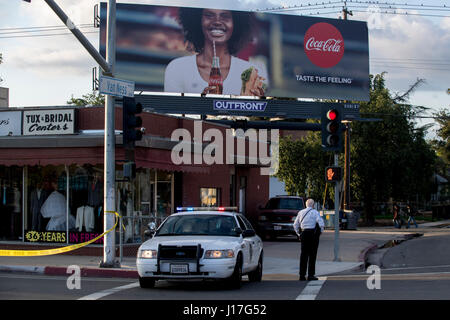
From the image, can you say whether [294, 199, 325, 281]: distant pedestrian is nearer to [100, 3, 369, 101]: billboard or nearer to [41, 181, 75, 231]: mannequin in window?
[41, 181, 75, 231]: mannequin in window

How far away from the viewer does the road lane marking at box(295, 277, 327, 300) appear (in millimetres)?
11852

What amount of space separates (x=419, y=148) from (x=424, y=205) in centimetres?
3444

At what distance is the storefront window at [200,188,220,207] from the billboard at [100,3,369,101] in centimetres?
879

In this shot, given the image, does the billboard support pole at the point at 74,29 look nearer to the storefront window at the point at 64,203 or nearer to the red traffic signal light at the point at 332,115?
the storefront window at the point at 64,203

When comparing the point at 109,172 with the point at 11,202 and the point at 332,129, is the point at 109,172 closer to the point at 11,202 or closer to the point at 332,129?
the point at 332,129

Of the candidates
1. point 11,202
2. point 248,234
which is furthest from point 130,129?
point 11,202

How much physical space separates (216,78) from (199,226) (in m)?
21.4

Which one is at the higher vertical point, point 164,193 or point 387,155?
→ point 387,155

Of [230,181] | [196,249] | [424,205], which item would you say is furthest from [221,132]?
[424,205]

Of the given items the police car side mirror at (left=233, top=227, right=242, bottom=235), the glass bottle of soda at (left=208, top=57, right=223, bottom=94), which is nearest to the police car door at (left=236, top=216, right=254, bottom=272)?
the police car side mirror at (left=233, top=227, right=242, bottom=235)

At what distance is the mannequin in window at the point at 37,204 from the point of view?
70.5 feet

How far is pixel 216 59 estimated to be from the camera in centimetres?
3494

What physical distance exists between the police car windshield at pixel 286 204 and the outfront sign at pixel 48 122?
11660mm

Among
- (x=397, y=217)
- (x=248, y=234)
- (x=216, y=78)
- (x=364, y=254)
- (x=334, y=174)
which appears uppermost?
(x=216, y=78)
